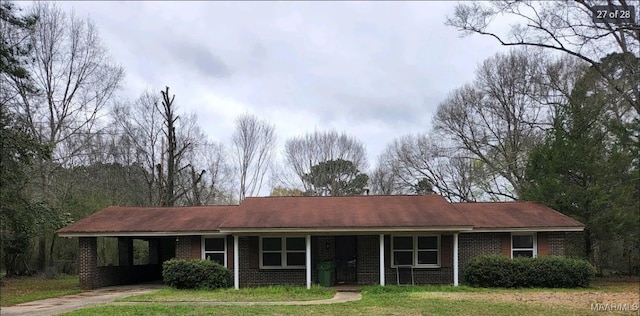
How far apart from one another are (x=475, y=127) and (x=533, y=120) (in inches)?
153

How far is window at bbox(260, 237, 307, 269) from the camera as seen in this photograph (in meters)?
20.3

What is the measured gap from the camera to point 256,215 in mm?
20016

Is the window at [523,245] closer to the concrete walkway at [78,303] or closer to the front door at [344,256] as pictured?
the front door at [344,256]

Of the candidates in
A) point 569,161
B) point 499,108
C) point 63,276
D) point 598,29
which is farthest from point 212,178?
point 598,29

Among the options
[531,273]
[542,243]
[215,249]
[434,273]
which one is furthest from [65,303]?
[542,243]

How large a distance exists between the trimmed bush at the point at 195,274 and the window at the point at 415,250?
6.22m

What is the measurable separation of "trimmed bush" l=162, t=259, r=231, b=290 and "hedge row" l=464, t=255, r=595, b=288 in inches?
344

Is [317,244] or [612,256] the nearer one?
[317,244]

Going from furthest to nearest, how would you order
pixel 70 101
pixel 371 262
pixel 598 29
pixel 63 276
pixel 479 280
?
pixel 70 101, pixel 63 276, pixel 371 262, pixel 479 280, pixel 598 29

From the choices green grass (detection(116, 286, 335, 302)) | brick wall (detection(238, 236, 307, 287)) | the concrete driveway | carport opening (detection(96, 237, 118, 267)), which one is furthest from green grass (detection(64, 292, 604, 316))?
carport opening (detection(96, 237, 118, 267))

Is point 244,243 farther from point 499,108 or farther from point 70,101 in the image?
Result: point 499,108

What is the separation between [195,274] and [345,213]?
566cm

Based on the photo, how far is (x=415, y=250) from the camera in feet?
66.7

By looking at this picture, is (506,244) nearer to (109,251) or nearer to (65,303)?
(65,303)
